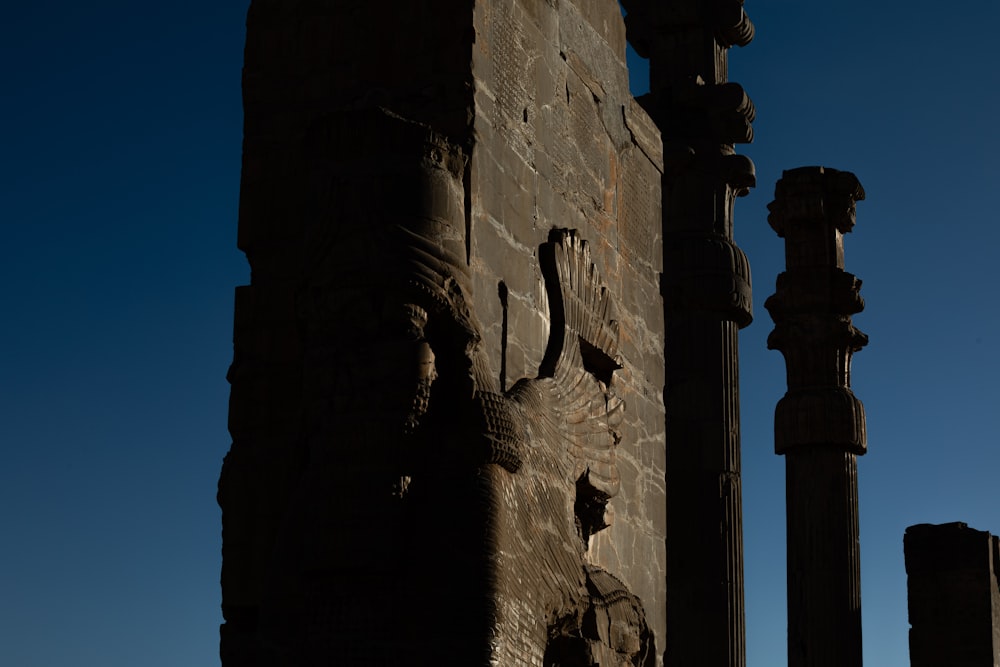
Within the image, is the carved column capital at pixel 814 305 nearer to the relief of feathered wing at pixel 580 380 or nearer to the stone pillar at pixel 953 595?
the stone pillar at pixel 953 595

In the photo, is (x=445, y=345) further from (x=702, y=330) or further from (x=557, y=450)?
(x=702, y=330)

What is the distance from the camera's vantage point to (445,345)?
480 centimetres

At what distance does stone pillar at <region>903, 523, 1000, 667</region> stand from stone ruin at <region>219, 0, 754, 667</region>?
8.36 meters

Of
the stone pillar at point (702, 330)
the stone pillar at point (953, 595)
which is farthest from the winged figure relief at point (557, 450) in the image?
the stone pillar at point (953, 595)

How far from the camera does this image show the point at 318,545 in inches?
177

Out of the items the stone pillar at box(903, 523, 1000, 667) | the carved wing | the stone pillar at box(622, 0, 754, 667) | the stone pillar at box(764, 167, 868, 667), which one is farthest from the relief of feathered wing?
the stone pillar at box(903, 523, 1000, 667)

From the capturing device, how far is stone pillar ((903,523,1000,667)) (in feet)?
47.0

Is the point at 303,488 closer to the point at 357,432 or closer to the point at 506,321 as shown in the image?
the point at 357,432

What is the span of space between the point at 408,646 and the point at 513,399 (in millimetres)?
993

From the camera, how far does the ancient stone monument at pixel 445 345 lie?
14.9 ft

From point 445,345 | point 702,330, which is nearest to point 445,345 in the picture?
point 445,345

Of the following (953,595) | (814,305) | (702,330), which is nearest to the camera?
(702,330)

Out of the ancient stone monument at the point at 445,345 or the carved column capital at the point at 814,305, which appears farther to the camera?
the carved column capital at the point at 814,305

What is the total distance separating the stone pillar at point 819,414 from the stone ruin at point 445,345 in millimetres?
7881
